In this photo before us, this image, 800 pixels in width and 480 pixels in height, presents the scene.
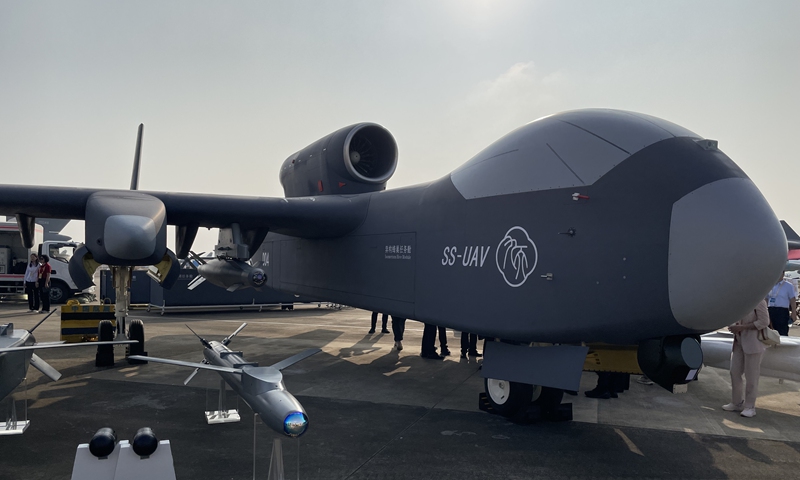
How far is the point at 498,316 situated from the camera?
629 cm

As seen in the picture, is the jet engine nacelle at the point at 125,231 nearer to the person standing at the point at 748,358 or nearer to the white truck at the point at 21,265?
the person standing at the point at 748,358

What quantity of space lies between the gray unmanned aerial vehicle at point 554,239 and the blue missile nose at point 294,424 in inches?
107

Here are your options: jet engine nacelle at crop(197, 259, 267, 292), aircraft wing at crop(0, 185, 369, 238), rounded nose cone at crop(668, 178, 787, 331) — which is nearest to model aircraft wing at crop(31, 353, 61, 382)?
aircraft wing at crop(0, 185, 369, 238)

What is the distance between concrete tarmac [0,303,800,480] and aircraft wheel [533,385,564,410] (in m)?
0.26

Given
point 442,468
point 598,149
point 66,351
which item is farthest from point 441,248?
point 66,351

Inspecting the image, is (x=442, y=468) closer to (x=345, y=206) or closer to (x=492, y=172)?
(x=492, y=172)

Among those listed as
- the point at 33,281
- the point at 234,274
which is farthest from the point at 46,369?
the point at 33,281

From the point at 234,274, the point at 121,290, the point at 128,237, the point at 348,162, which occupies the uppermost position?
the point at 348,162

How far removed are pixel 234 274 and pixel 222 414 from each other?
329 centimetres

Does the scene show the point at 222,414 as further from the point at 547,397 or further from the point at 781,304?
the point at 781,304

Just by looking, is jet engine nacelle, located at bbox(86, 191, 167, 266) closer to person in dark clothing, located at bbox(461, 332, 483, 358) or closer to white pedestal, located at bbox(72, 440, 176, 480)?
white pedestal, located at bbox(72, 440, 176, 480)

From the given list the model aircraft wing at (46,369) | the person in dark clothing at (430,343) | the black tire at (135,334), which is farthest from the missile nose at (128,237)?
the person in dark clothing at (430,343)

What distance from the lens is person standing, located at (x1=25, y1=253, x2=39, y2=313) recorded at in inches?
753

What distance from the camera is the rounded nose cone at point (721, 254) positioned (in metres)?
4.92
